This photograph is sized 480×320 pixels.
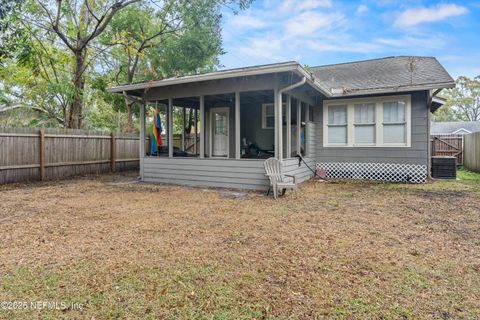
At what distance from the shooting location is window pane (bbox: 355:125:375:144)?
28.6 feet

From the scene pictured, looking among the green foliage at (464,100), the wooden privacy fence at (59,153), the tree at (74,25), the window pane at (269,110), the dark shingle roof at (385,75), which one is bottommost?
the wooden privacy fence at (59,153)

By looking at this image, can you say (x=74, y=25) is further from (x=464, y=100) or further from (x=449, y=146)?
(x=464, y=100)

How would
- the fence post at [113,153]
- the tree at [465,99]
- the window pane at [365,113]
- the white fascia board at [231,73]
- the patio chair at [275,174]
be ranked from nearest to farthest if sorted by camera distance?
the white fascia board at [231,73] → the patio chair at [275,174] → the window pane at [365,113] → the fence post at [113,153] → the tree at [465,99]

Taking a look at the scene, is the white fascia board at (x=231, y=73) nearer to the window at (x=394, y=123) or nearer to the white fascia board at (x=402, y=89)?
the white fascia board at (x=402, y=89)

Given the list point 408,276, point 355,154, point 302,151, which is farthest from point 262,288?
point 355,154

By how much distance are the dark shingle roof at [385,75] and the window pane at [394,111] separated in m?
0.56

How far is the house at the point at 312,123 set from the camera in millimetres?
7117

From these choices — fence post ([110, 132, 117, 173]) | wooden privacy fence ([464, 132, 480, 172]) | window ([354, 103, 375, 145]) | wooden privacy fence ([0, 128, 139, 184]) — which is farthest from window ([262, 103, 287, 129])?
wooden privacy fence ([464, 132, 480, 172])

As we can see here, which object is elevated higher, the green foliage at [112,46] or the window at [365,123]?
the green foliage at [112,46]

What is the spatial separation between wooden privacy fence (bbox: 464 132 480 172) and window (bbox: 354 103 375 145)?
515 centimetres

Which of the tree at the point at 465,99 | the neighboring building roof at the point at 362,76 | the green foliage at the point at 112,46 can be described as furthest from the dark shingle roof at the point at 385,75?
the tree at the point at 465,99

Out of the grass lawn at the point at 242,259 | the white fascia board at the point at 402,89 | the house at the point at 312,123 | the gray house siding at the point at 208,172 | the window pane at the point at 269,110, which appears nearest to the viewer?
the grass lawn at the point at 242,259

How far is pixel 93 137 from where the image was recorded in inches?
388

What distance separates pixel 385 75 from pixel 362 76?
730mm
